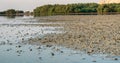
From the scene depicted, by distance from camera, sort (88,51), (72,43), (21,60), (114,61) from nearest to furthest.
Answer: (114,61)
(21,60)
(88,51)
(72,43)

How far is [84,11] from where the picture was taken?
155m

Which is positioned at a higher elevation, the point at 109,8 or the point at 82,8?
the point at 109,8

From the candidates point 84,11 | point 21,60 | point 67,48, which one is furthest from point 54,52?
point 84,11

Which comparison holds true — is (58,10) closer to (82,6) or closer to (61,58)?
(82,6)

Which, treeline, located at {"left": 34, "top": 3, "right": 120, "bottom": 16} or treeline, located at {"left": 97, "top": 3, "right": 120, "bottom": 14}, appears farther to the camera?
treeline, located at {"left": 34, "top": 3, "right": 120, "bottom": 16}

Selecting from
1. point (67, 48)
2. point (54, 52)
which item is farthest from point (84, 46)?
point (54, 52)

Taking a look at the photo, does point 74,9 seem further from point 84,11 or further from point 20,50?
point 20,50

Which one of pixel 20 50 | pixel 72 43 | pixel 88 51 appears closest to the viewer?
pixel 88 51

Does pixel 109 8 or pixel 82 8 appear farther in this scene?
pixel 82 8

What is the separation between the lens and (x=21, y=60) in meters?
17.1

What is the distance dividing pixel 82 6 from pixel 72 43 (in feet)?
450

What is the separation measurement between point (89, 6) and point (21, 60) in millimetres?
143004

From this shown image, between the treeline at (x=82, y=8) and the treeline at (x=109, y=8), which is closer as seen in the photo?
the treeline at (x=109, y=8)

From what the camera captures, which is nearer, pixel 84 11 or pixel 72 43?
pixel 72 43
